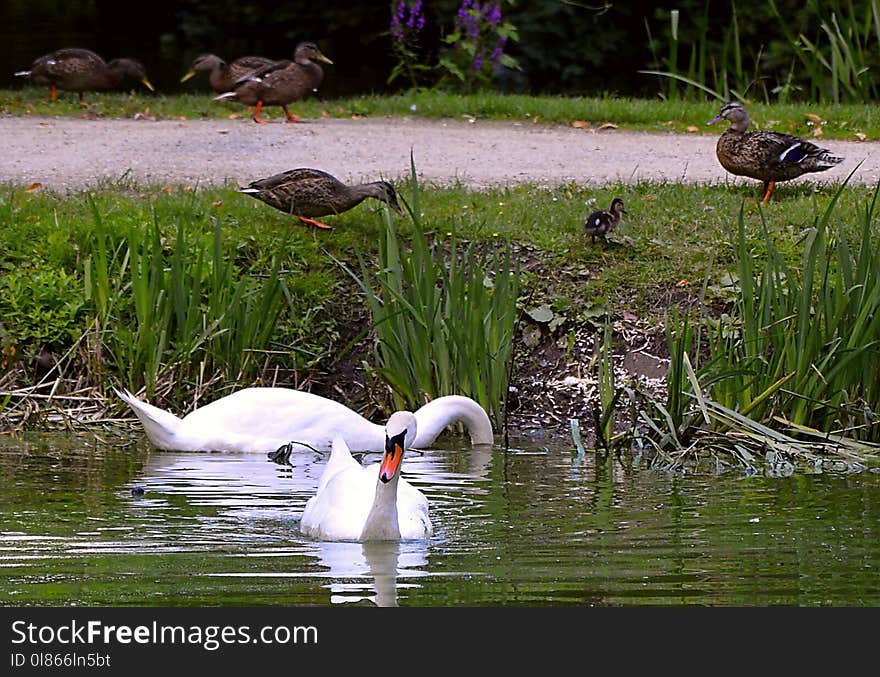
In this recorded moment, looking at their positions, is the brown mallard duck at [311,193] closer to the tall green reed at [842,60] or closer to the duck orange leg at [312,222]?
the duck orange leg at [312,222]

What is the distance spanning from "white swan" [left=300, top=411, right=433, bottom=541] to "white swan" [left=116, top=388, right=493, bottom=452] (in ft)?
4.65

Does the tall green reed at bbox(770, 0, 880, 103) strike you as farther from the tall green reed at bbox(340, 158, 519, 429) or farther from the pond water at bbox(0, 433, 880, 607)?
the pond water at bbox(0, 433, 880, 607)

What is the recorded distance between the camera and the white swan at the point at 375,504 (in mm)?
5707

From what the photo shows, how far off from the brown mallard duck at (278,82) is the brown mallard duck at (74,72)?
1994 mm

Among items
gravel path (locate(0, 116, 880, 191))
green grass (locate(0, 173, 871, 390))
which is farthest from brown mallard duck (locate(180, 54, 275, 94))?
green grass (locate(0, 173, 871, 390))

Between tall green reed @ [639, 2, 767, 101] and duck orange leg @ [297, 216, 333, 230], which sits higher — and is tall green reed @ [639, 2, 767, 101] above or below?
above

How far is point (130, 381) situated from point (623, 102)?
305 inches

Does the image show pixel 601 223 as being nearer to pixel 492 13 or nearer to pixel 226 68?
pixel 226 68

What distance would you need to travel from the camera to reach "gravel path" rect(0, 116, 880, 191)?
11281mm

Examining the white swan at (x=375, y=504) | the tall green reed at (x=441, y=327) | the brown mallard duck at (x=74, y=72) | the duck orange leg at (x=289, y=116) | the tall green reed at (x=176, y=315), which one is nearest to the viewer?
the white swan at (x=375, y=504)

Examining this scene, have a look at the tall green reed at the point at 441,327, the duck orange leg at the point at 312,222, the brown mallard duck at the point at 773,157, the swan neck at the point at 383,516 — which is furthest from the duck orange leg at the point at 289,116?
the swan neck at the point at 383,516

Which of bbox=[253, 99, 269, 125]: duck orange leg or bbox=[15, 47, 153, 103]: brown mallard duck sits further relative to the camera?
bbox=[15, 47, 153, 103]: brown mallard duck

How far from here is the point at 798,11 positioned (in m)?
19.2

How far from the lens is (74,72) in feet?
48.3
